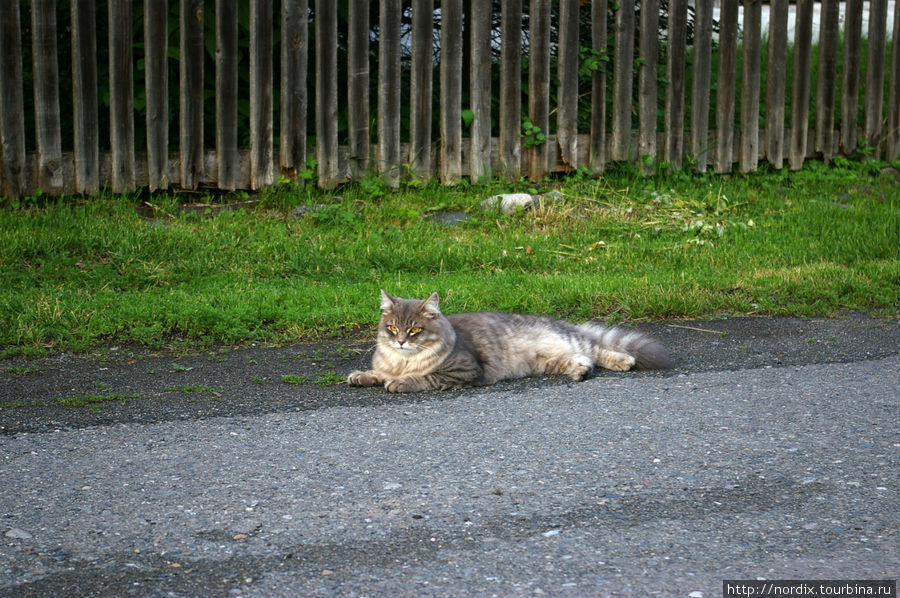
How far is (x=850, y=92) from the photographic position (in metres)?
11.5

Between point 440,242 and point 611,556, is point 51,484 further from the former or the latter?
point 440,242

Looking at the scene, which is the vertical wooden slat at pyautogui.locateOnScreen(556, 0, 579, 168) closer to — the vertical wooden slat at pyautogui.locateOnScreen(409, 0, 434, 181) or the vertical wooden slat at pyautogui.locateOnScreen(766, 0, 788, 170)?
the vertical wooden slat at pyautogui.locateOnScreen(409, 0, 434, 181)

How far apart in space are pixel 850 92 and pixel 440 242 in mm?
6052

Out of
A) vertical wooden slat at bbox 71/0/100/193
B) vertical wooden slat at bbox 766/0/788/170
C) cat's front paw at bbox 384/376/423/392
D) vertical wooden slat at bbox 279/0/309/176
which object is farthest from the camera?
vertical wooden slat at bbox 766/0/788/170

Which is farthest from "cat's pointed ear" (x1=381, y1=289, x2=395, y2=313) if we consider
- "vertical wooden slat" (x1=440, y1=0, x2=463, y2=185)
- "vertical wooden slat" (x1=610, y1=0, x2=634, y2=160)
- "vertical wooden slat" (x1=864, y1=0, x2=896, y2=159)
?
"vertical wooden slat" (x1=864, y1=0, x2=896, y2=159)

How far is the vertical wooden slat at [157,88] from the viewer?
29.1ft

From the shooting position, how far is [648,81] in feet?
34.9

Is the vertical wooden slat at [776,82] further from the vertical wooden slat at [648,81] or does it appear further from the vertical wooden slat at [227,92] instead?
the vertical wooden slat at [227,92]

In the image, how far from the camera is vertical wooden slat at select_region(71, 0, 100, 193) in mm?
8695

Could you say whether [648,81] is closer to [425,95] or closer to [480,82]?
[480,82]

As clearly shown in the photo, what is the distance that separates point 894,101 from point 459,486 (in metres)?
10.00

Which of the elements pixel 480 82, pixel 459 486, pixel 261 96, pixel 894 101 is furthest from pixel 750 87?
pixel 459 486

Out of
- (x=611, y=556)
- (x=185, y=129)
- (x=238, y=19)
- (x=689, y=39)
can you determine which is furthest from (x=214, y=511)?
(x=689, y=39)

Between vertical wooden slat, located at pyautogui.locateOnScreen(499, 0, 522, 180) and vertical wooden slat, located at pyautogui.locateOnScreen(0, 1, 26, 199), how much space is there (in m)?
4.74
